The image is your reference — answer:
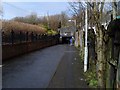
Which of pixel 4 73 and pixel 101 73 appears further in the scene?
pixel 4 73

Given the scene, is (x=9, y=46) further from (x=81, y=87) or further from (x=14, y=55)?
(x=81, y=87)

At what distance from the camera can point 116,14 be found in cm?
944

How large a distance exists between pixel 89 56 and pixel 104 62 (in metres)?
8.07

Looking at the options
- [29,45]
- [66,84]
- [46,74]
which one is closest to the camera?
[66,84]

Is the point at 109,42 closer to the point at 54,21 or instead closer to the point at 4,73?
the point at 4,73

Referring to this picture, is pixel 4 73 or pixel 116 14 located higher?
pixel 116 14

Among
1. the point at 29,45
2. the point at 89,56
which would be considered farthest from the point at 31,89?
the point at 29,45

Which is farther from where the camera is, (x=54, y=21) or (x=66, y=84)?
(x=54, y=21)

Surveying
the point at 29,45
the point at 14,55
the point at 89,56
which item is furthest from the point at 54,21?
the point at 89,56

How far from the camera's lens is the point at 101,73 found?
8562 mm

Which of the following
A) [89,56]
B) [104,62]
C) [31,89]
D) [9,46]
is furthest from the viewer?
[9,46]

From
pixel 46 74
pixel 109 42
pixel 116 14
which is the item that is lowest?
pixel 46 74

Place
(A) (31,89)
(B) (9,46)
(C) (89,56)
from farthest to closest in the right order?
(B) (9,46) → (C) (89,56) → (A) (31,89)

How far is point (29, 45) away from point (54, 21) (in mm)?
61792
